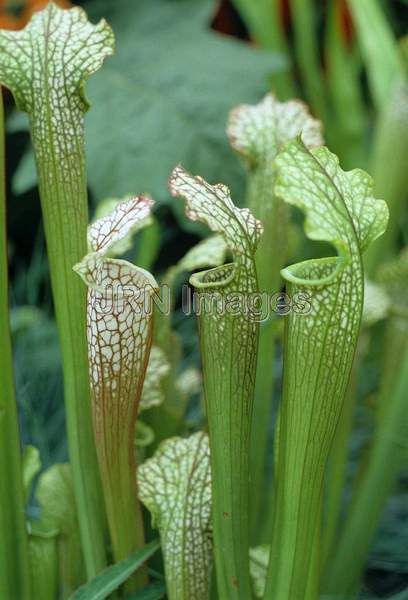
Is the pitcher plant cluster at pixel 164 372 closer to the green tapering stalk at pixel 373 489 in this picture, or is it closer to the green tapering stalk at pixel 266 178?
the green tapering stalk at pixel 266 178

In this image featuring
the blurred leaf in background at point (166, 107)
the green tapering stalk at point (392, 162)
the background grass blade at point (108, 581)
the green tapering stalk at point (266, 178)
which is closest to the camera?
the background grass blade at point (108, 581)

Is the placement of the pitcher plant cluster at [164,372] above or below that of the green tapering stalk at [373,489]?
above

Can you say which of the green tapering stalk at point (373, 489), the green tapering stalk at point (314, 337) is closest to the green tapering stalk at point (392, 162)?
the green tapering stalk at point (373, 489)

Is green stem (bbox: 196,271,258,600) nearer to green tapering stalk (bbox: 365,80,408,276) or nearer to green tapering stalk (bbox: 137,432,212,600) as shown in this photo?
green tapering stalk (bbox: 137,432,212,600)

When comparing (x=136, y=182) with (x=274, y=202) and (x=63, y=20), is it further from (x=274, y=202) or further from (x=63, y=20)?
(x=63, y=20)

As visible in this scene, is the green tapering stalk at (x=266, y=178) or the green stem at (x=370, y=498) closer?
the green tapering stalk at (x=266, y=178)

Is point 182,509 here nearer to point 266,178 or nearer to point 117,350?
point 117,350
